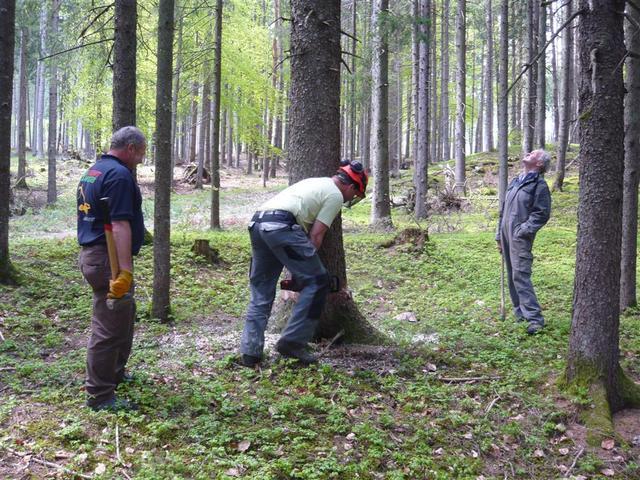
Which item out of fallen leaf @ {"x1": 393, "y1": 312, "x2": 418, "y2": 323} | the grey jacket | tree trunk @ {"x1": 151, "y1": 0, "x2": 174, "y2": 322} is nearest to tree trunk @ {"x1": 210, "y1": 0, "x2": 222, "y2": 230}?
tree trunk @ {"x1": 151, "y1": 0, "x2": 174, "y2": 322}

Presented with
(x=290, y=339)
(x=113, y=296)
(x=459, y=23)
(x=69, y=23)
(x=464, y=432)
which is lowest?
(x=464, y=432)

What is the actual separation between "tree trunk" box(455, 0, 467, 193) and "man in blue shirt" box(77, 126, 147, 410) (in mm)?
16351

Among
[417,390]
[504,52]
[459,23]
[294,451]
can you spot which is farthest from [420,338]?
[459,23]

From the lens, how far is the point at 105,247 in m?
4.06

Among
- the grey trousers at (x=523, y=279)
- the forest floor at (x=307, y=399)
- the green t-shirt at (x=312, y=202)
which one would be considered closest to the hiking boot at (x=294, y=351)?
the forest floor at (x=307, y=399)

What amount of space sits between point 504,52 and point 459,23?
3.27 metres

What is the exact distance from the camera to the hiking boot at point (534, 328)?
6.43m

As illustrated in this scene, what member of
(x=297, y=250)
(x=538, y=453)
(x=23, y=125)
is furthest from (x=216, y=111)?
(x=23, y=125)

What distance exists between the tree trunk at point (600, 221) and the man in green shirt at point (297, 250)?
6.16 ft

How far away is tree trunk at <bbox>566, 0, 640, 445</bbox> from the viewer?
14.3ft

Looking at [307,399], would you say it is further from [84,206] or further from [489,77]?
[489,77]

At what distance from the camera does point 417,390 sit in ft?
15.6

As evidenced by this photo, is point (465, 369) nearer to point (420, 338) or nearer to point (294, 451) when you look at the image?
point (420, 338)

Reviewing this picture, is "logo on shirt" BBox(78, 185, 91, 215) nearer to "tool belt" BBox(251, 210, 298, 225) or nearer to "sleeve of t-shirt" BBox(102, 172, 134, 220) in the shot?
"sleeve of t-shirt" BBox(102, 172, 134, 220)
